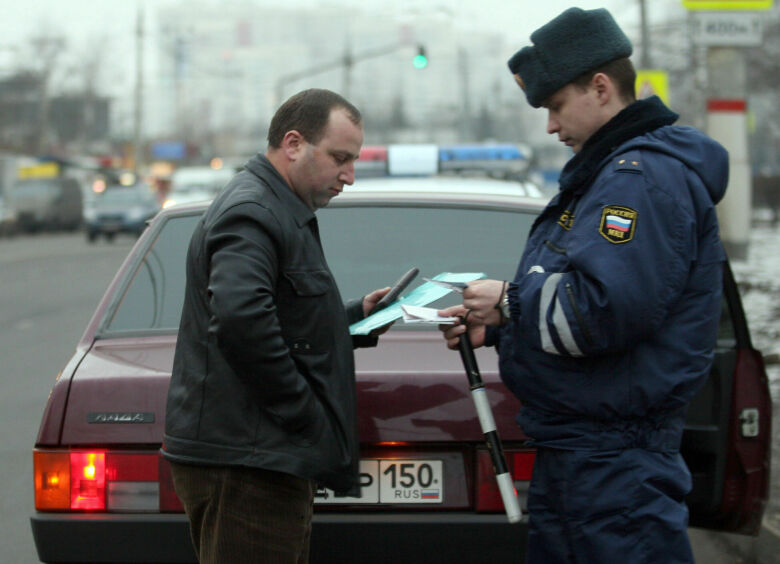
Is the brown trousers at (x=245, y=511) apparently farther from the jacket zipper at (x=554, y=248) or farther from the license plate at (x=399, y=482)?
the jacket zipper at (x=554, y=248)

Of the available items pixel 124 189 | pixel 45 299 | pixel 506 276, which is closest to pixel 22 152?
pixel 124 189

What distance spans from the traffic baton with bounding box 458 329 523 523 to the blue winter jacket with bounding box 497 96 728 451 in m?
0.11

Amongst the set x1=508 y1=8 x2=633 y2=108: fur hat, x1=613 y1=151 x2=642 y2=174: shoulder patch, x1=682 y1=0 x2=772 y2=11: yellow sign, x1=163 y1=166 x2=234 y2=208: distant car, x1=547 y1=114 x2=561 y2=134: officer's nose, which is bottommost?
x1=163 y1=166 x2=234 y2=208: distant car

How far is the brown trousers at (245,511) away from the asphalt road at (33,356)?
260 centimetres

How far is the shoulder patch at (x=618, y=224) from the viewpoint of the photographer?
7.99 ft

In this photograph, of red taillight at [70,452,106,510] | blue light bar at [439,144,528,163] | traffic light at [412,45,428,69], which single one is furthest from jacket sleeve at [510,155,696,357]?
traffic light at [412,45,428,69]

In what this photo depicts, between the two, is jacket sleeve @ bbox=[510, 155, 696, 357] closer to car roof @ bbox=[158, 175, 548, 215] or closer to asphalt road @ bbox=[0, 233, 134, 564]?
car roof @ bbox=[158, 175, 548, 215]

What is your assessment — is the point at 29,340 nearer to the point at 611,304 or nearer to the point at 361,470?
the point at 361,470

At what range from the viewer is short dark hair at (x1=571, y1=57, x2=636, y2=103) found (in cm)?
259

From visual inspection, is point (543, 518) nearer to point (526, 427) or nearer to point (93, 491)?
point (526, 427)

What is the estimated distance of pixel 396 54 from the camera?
12200 cm

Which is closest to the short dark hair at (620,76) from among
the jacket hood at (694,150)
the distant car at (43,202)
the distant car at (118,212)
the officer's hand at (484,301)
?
the jacket hood at (694,150)

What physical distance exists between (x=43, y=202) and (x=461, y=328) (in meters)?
43.6

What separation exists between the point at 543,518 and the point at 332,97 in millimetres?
1070
